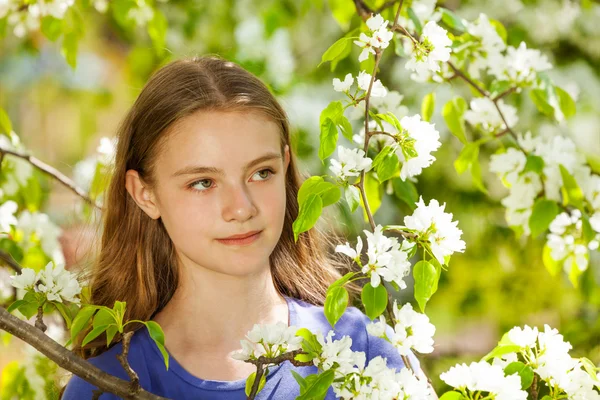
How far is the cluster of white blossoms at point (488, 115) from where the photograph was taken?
1421mm

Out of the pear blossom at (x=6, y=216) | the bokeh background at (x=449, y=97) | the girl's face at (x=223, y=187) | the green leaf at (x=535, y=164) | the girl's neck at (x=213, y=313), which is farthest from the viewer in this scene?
the bokeh background at (x=449, y=97)

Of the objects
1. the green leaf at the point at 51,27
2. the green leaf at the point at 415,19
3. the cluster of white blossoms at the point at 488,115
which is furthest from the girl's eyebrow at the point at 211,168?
the green leaf at the point at 51,27

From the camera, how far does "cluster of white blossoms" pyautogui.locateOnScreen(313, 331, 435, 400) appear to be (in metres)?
0.88

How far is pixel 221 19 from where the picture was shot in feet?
9.71

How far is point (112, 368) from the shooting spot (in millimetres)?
1173

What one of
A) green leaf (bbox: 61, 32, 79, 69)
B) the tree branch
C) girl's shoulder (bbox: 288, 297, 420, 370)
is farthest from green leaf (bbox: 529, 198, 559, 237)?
green leaf (bbox: 61, 32, 79, 69)

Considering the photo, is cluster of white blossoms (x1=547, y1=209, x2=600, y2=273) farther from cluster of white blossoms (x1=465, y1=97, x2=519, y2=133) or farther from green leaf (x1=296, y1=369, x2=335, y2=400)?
green leaf (x1=296, y1=369, x2=335, y2=400)

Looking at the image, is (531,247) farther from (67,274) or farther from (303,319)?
(67,274)

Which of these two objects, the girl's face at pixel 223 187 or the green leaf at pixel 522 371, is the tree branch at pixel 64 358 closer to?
the girl's face at pixel 223 187

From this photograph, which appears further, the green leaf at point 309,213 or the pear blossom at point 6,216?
the pear blossom at point 6,216

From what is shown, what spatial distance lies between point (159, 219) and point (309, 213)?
0.47 meters

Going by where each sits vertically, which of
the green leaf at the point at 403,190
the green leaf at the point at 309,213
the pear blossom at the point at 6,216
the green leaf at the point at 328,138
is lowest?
the green leaf at the point at 309,213

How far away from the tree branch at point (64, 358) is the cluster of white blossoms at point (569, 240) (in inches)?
30.5

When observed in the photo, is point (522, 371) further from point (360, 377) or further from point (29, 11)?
point (29, 11)
